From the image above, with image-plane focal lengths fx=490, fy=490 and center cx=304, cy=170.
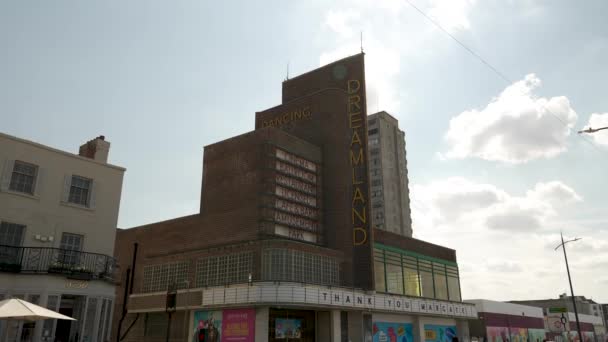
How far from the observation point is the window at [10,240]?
2230 centimetres

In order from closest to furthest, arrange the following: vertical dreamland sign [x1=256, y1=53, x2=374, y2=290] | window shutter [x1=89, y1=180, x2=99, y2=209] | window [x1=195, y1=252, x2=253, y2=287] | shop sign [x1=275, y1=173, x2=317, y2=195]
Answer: window shutter [x1=89, y1=180, x2=99, y2=209]
window [x1=195, y1=252, x2=253, y2=287]
shop sign [x1=275, y1=173, x2=317, y2=195]
vertical dreamland sign [x1=256, y1=53, x2=374, y2=290]

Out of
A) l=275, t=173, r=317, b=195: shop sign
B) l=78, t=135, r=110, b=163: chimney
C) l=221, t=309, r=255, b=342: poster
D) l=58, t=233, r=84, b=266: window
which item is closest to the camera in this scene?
l=58, t=233, r=84, b=266: window

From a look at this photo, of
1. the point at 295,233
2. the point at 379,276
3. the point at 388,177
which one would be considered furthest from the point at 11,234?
the point at 388,177

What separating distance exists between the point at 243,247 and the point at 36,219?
1713cm

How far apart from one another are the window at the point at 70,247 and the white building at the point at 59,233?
0.05m

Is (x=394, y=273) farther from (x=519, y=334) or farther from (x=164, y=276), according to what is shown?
(x=519, y=334)

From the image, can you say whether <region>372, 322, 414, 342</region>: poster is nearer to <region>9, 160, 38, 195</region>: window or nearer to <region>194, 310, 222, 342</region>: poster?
<region>194, 310, 222, 342</region>: poster

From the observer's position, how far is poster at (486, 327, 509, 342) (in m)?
68.0

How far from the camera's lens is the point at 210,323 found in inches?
1478

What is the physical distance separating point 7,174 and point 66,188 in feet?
9.23

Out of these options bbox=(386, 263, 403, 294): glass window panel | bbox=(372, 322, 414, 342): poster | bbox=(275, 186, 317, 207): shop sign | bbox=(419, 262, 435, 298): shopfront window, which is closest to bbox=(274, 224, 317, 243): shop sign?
bbox=(275, 186, 317, 207): shop sign

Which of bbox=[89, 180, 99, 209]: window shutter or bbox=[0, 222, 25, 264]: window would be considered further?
bbox=[89, 180, 99, 209]: window shutter

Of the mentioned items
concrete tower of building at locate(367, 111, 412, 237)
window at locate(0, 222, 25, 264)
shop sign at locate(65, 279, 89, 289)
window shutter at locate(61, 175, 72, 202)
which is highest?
concrete tower of building at locate(367, 111, 412, 237)

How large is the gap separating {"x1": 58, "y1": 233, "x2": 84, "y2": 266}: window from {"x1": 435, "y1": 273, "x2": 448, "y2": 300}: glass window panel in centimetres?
3971
